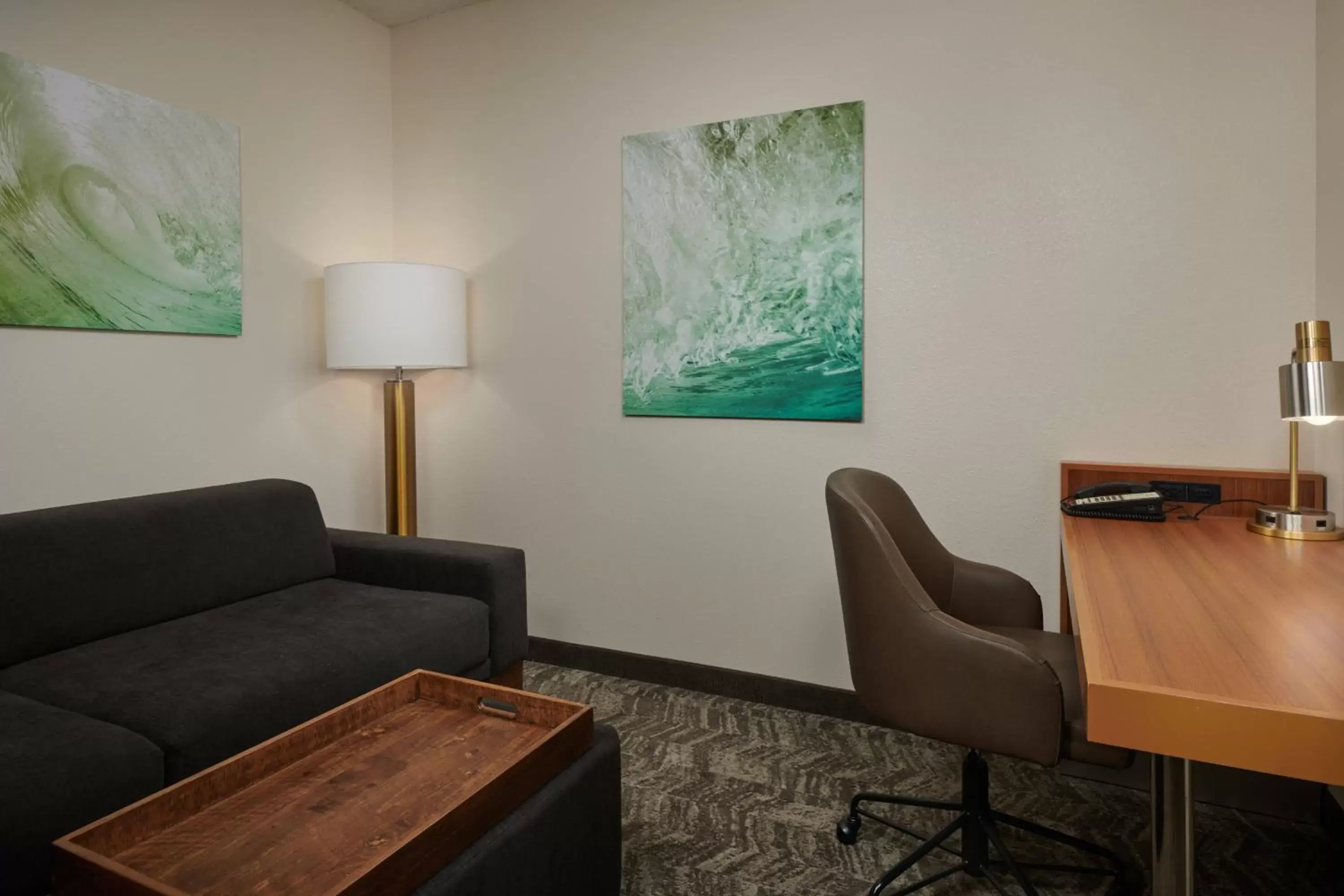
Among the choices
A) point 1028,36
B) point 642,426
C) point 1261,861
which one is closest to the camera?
point 1261,861

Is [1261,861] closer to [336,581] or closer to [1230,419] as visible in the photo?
[1230,419]

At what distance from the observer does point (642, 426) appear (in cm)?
302

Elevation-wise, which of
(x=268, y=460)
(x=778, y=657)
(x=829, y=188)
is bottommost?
(x=778, y=657)

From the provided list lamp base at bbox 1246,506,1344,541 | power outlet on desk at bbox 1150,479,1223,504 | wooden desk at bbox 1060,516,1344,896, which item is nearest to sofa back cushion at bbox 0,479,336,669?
wooden desk at bbox 1060,516,1344,896

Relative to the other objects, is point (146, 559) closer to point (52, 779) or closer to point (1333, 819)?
point (52, 779)

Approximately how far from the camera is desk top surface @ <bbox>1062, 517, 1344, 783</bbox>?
2.75 ft

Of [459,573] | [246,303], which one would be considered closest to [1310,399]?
[459,573]

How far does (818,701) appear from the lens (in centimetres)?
275

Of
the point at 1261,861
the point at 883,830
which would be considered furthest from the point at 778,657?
the point at 1261,861

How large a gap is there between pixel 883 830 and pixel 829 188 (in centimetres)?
189

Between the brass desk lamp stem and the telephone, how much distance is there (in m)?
2.30

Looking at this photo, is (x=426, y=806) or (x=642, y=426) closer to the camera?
(x=426, y=806)

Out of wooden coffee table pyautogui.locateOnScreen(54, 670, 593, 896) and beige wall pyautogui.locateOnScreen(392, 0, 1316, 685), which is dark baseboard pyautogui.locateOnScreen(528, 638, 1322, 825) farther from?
wooden coffee table pyautogui.locateOnScreen(54, 670, 593, 896)

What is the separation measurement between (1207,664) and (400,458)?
2770 millimetres
